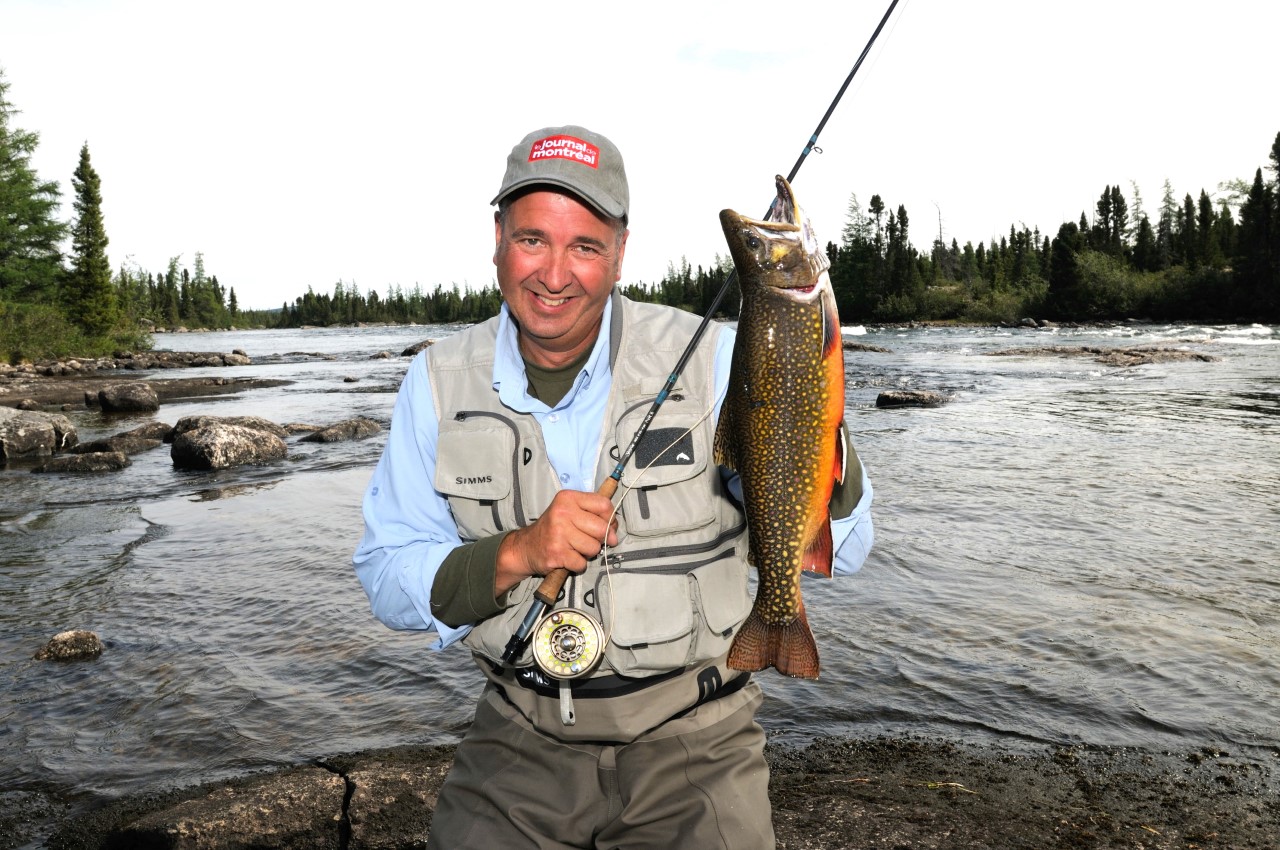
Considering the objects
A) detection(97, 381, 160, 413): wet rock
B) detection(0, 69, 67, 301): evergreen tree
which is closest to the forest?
detection(0, 69, 67, 301): evergreen tree

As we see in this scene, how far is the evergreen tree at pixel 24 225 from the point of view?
158 feet

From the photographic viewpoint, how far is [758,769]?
2.73 metres

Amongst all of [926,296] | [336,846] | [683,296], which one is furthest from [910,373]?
[683,296]

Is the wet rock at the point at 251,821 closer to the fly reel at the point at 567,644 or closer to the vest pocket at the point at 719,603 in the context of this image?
the fly reel at the point at 567,644

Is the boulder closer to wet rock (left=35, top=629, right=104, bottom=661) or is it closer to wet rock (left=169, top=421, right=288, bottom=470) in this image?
wet rock (left=169, top=421, right=288, bottom=470)

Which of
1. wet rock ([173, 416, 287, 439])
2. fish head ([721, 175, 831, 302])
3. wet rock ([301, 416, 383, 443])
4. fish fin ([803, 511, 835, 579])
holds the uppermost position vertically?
fish head ([721, 175, 831, 302])

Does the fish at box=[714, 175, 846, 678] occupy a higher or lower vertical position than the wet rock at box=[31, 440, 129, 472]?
higher

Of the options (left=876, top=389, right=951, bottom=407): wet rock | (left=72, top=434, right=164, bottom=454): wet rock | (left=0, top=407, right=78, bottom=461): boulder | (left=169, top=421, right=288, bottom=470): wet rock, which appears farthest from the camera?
(left=876, top=389, right=951, bottom=407): wet rock

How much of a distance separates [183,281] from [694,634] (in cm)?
16319

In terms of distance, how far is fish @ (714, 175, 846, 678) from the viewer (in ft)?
7.93

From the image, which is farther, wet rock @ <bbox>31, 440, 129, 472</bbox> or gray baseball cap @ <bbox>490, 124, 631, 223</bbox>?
wet rock @ <bbox>31, 440, 129, 472</bbox>

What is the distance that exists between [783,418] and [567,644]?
3.05 ft

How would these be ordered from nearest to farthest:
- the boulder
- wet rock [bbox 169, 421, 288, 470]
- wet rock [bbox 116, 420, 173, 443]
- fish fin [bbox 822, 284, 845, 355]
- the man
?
fish fin [bbox 822, 284, 845, 355], the man, wet rock [bbox 169, 421, 288, 470], the boulder, wet rock [bbox 116, 420, 173, 443]

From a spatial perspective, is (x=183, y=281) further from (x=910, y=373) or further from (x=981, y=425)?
Answer: (x=981, y=425)
